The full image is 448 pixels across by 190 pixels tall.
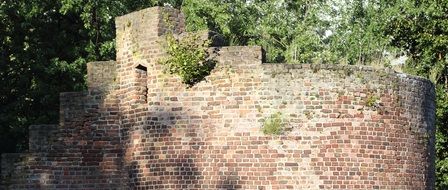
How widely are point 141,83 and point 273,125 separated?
2.74 m

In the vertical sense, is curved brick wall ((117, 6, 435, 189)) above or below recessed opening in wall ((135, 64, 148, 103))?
below

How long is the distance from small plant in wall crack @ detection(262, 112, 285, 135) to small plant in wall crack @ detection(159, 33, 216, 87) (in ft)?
4.61

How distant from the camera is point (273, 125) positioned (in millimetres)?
14070

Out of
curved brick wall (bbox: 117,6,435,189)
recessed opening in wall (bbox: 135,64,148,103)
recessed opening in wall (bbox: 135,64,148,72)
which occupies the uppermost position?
recessed opening in wall (bbox: 135,64,148,72)

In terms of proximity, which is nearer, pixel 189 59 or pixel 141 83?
pixel 189 59

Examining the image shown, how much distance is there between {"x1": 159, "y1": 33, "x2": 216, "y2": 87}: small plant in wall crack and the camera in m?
14.5

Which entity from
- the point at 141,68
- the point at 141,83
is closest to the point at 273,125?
the point at 141,83

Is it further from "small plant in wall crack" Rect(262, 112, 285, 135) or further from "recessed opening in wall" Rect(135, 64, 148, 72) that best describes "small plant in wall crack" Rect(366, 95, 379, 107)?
"recessed opening in wall" Rect(135, 64, 148, 72)

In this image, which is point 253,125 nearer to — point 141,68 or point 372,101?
point 372,101

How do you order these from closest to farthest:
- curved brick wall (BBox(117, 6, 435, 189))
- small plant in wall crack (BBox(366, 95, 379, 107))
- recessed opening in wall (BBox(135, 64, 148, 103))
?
curved brick wall (BBox(117, 6, 435, 189))
small plant in wall crack (BBox(366, 95, 379, 107))
recessed opening in wall (BBox(135, 64, 148, 103))

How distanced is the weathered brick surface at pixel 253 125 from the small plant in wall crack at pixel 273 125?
0.07 m

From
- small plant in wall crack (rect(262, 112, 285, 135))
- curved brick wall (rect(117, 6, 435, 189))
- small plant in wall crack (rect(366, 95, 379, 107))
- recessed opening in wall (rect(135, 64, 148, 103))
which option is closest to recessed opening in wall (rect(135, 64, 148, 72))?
recessed opening in wall (rect(135, 64, 148, 103))

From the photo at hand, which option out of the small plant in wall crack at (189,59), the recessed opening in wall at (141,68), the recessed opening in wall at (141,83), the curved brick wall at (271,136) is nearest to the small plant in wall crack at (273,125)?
the curved brick wall at (271,136)

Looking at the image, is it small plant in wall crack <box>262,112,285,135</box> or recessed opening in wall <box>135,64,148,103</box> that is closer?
small plant in wall crack <box>262,112,285,135</box>
